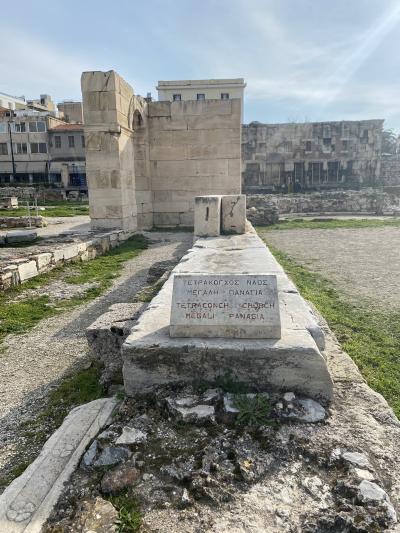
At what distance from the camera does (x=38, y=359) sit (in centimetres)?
443

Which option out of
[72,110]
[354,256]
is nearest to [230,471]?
[354,256]

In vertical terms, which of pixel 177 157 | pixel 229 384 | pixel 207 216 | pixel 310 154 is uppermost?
pixel 310 154

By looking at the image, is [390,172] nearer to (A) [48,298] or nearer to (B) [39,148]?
(B) [39,148]

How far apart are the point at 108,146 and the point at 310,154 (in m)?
25.0

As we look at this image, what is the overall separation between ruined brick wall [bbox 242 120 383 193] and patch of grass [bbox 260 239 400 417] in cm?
2724

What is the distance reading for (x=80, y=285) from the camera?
7.47 m

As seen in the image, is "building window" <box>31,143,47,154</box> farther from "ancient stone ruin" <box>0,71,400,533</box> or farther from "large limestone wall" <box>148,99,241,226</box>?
"ancient stone ruin" <box>0,71,400,533</box>

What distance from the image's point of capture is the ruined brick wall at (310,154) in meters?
32.5

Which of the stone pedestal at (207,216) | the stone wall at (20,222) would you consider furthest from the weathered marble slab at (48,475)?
the stone wall at (20,222)

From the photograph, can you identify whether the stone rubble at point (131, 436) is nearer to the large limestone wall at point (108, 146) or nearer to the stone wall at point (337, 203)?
the large limestone wall at point (108, 146)

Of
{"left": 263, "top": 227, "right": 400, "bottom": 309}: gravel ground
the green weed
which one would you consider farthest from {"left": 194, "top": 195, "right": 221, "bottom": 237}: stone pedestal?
the green weed

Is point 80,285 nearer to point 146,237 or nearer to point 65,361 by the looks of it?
point 65,361

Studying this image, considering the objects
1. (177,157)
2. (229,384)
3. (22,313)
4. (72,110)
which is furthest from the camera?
(72,110)

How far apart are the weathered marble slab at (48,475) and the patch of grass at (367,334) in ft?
7.92
